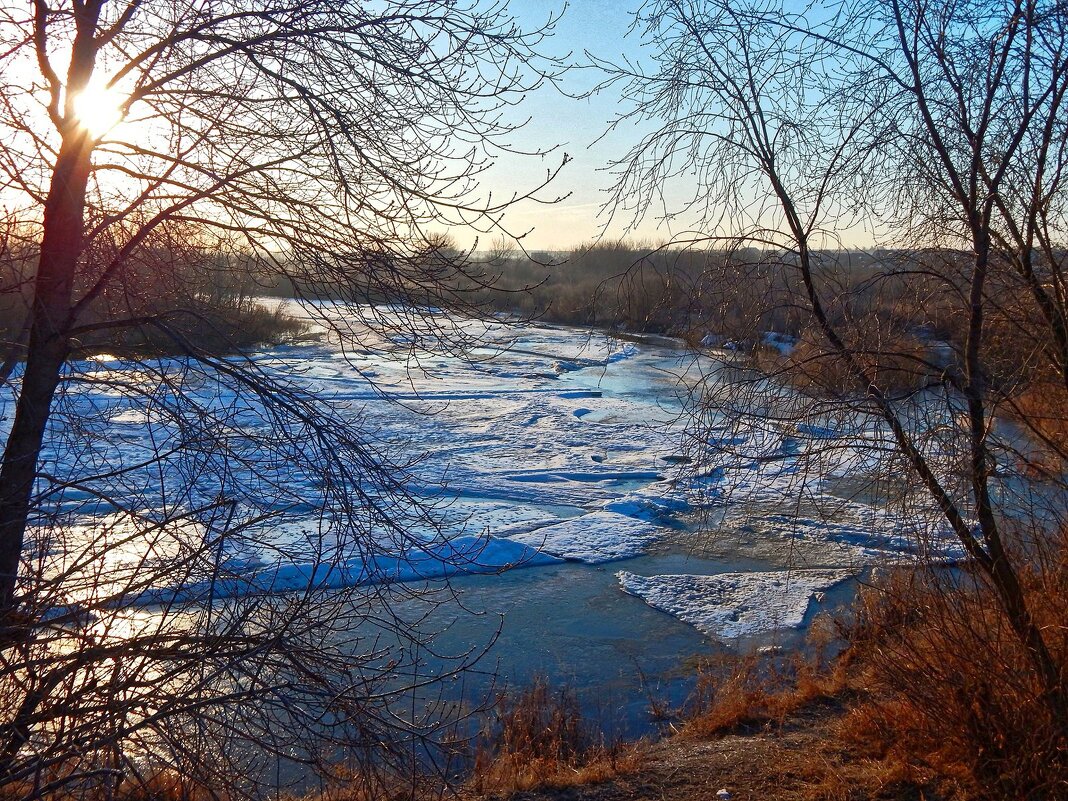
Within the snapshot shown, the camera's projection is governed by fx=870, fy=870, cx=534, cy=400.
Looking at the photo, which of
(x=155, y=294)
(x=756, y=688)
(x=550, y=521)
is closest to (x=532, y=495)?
(x=550, y=521)

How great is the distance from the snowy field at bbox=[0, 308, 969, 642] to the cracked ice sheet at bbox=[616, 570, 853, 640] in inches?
1.0

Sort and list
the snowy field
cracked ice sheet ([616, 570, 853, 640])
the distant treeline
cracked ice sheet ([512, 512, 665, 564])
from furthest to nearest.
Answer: cracked ice sheet ([512, 512, 665, 564]), cracked ice sheet ([616, 570, 853, 640]), the snowy field, the distant treeline

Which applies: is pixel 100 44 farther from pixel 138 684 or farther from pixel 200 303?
pixel 138 684

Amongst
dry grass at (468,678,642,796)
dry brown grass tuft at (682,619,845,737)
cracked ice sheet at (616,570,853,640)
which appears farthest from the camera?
cracked ice sheet at (616,570,853,640)

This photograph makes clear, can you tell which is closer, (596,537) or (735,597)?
(735,597)

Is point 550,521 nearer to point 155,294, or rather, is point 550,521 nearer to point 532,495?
point 532,495

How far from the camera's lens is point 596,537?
32.7 feet

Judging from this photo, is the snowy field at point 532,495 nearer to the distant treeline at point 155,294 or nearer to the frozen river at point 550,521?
the frozen river at point 550,521

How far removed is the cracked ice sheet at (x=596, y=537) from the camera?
9.45 meters

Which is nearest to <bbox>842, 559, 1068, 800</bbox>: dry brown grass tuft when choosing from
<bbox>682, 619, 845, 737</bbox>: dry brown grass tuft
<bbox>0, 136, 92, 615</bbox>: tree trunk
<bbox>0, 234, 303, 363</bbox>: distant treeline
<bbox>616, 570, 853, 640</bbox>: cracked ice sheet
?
<bbox>682, 619, 845, 737</bbox>: dry brown grass tuft

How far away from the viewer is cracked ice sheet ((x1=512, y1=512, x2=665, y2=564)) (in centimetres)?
945

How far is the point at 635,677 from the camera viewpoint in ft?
22.5

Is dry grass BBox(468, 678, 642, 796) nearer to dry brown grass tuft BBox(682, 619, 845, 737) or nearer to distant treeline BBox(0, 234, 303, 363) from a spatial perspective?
dry brown grass tuft BBox(682, 619, 845, 737)

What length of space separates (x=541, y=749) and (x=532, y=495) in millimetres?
5901
